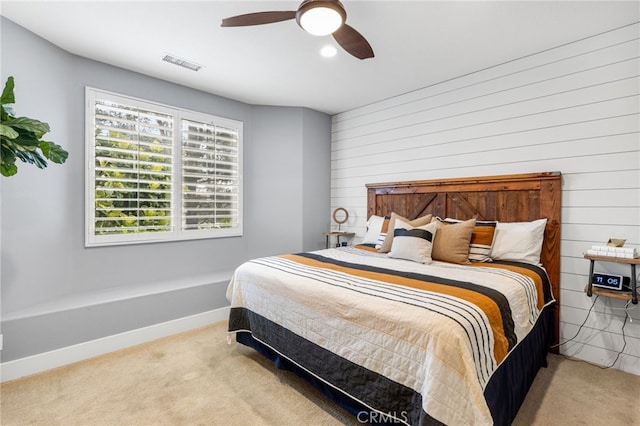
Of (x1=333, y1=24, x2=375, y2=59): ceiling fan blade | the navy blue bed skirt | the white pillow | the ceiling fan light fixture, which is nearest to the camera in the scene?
the navy blue bed skirt

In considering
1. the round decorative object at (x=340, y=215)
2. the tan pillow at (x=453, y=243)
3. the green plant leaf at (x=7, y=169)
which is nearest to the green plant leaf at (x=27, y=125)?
the green plant leaf at (x=7, y=169)

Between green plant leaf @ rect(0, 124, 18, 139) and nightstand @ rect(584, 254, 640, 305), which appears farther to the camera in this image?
nightstand @ rect(584, 254, 640, 305)

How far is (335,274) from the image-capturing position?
2199 mm

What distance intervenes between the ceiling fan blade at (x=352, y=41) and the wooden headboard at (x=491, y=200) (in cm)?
180

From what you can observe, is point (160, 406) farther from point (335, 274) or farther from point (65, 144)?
point (65, 144)

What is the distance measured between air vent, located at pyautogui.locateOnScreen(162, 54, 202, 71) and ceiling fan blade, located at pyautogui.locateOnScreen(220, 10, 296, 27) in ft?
4.37

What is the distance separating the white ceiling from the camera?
222cm

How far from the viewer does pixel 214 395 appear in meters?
2.13

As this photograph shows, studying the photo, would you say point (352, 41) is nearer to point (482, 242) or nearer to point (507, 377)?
point (482, 242)

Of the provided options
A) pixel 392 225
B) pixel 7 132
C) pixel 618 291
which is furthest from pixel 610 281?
pixel 7 132

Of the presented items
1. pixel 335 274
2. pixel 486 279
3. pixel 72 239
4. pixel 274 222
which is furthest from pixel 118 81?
pixel 486 279

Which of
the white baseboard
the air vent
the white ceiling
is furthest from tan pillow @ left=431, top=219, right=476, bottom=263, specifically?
the air vent

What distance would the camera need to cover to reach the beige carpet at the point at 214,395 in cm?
190

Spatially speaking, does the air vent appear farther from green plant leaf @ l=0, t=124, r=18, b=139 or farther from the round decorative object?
the round decorative object
